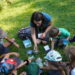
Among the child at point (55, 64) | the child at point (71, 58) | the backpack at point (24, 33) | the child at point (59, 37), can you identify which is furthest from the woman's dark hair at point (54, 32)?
the child at point (71, 58)

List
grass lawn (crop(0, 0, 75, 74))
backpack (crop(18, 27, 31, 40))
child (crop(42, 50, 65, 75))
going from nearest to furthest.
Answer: child (crop(42, 50, 65, 75)), backpack (crop(18, 27, 31, 40)), grass lawn (crop(0, 0, 75, 74))

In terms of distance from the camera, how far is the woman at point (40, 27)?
5.73 metres

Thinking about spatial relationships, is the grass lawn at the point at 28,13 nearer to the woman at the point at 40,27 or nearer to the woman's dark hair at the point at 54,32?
the woman at the point at 40,27

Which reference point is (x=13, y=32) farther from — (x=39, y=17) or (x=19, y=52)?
(x=39, y=17)

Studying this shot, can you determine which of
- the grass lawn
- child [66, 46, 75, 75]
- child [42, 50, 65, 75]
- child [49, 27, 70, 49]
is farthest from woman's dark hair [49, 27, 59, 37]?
child [66, 46, 75, 75]

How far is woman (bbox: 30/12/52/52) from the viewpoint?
5727 millimetres

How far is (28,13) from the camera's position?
7.75 m

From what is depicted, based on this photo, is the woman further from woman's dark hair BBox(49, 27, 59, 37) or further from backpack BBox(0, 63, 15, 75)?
backpack BBox(0, 63, 15, 75)

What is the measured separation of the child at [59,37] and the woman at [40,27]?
5.7 inches

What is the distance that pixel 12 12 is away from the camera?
26.2 feet

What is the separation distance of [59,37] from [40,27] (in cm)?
51

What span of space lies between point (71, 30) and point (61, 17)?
802 mm

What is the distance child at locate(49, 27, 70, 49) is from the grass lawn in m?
0.37

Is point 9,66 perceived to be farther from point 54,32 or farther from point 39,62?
point 54,32
